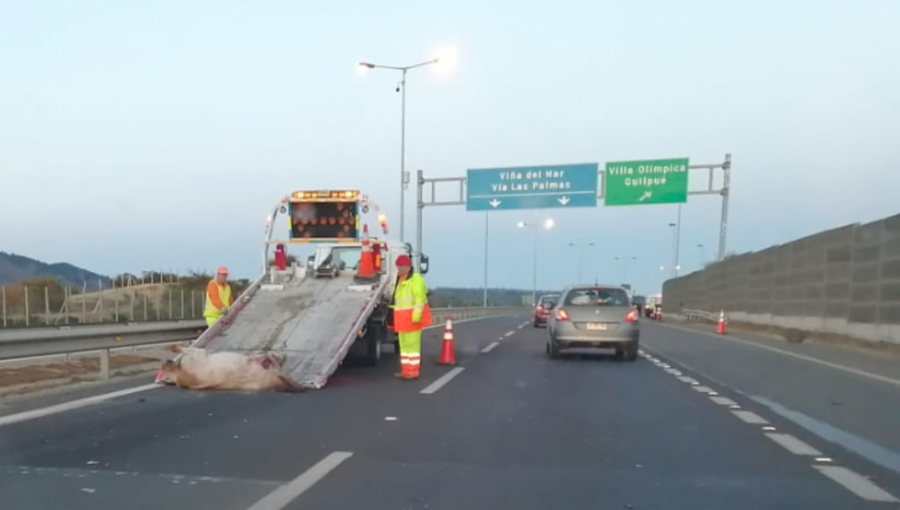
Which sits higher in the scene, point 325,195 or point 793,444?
point 325,195

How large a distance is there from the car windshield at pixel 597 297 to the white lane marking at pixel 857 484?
35.8 ft

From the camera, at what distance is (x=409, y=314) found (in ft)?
42.9

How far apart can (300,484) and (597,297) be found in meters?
12.9

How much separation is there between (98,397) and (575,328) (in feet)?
33.1

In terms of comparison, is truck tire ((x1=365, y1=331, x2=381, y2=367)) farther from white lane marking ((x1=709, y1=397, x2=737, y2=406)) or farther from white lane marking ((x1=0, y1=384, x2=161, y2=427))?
white lane marking ((x1=709, y1=397, x2=737, y2=406))

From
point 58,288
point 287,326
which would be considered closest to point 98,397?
point 287,326

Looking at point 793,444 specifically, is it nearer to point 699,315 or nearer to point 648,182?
point 648,182

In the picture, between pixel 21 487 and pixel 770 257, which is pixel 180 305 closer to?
pixel 770 257

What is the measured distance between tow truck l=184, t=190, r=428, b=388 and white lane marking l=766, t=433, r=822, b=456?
6.12 metres

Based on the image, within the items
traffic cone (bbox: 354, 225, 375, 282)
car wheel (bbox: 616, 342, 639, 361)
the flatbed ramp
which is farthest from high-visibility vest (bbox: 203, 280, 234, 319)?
car wheel (bbox: 616, 342, 639, 361)

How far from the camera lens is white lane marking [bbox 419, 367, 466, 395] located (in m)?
12.1

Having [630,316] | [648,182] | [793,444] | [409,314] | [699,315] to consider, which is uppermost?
[648,182]

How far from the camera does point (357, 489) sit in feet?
20.2

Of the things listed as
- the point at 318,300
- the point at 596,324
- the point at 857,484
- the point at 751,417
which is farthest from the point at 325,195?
the point at 857,484
